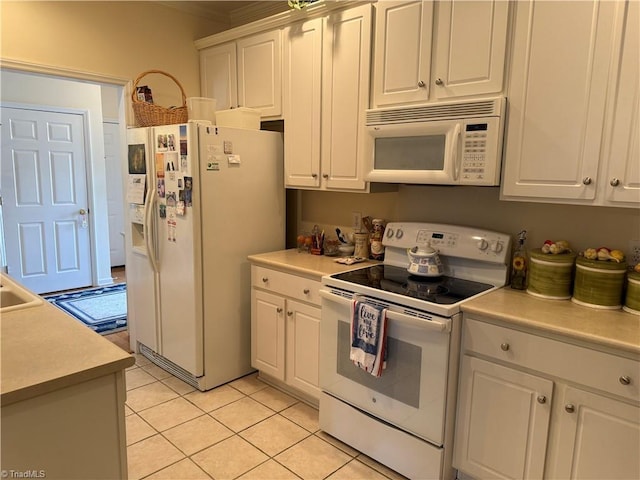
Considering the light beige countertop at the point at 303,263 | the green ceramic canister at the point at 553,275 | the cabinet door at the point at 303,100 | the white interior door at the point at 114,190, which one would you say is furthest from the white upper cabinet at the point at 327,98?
the white interior door at the point at 114,190

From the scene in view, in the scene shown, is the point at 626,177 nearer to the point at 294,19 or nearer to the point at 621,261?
the point at 621,261

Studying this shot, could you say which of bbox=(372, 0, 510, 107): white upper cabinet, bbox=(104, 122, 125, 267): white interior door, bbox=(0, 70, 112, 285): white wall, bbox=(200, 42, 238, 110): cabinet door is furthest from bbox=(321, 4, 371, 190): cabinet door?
bbox=(104, 122, 125, 267): white interior door

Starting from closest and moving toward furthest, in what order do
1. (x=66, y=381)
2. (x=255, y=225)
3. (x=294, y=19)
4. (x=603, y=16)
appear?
1. (x=66, y=381)
2. (x=603, y=16)
3. (x=294, y=19)
4. (x=255, y=225)

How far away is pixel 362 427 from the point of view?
7.50ft

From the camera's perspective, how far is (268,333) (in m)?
2.91

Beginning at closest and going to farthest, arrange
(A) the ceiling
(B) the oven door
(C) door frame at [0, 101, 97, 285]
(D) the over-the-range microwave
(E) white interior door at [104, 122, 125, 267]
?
(B) the oven door → (D) the over-the-range microwave → (A) the ceiling → (C) door frame at [0, 101, 97, 285] → (E) white interior door at [104, 122, 125, 267]

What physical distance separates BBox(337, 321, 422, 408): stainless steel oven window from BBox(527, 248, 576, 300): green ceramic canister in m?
0.64

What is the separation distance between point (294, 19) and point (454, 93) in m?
1.24

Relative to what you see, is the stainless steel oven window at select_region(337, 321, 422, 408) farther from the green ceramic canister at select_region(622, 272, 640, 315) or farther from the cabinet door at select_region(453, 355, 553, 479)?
A: the green ceramic canister at select_region(622, 272, 640, 315)

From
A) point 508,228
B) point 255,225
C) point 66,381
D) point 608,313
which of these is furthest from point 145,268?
point 608,313

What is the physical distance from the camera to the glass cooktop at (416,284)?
208 centimetres

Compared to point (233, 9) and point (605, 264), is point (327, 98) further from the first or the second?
point (605, 264)

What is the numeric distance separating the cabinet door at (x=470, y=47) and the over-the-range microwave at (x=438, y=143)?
9 cm

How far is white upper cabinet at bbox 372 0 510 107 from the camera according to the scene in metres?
2.03
